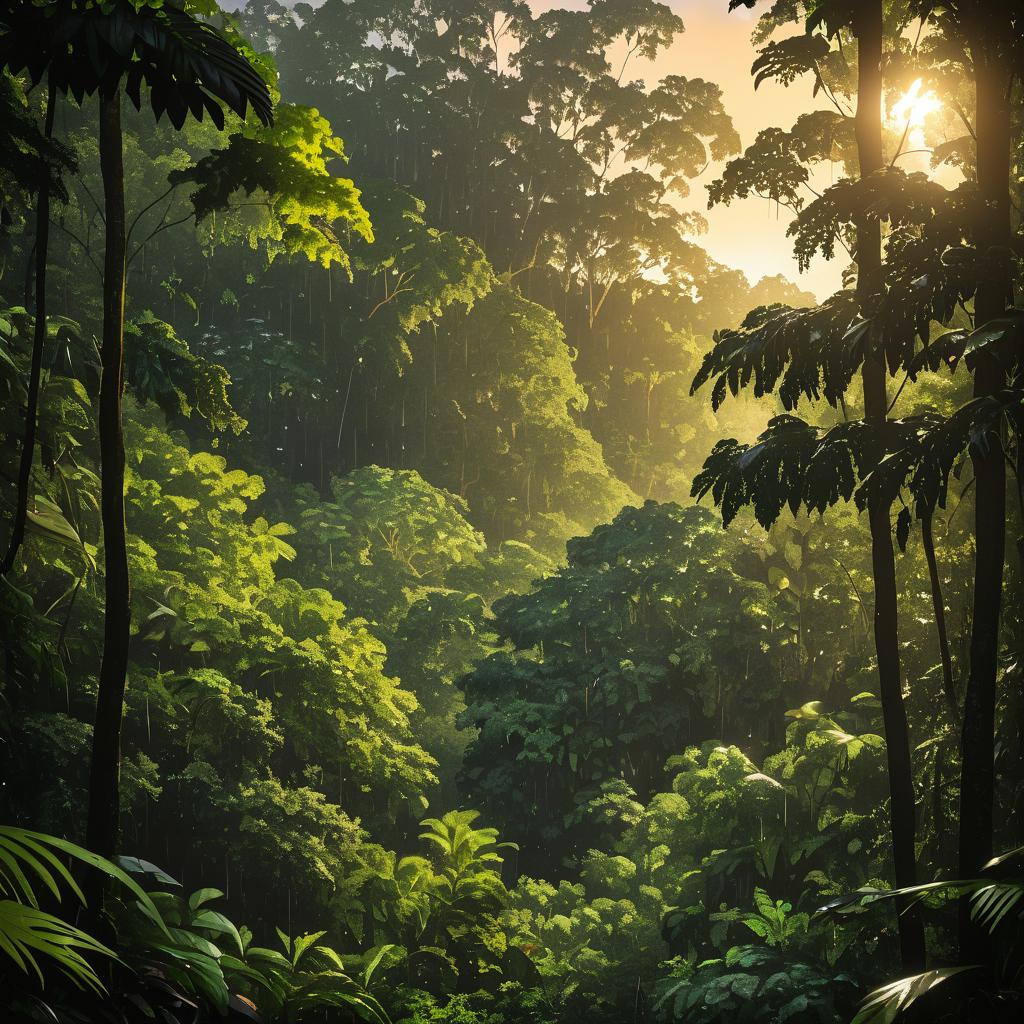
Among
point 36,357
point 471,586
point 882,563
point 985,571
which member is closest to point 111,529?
point 36,357

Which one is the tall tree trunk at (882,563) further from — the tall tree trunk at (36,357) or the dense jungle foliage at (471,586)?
the tall tree trunk at (36,357)

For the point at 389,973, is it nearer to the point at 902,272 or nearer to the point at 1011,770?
the point at 1011,770

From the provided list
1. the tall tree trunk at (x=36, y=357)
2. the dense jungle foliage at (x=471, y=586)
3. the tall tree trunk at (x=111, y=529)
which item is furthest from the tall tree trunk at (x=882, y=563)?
the tall tree trunk at (x=36, y=357)

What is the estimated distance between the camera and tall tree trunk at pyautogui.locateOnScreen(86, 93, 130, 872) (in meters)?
6.07

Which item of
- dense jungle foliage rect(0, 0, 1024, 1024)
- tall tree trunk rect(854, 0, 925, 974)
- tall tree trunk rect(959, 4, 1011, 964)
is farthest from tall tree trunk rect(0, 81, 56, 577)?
tall tree trunk rect(959, 4, 1011, 964)

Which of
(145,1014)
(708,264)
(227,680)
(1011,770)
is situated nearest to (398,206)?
(708,264)

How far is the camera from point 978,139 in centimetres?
602

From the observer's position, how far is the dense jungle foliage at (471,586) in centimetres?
559

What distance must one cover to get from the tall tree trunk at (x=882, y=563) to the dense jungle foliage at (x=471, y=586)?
3 centimetres

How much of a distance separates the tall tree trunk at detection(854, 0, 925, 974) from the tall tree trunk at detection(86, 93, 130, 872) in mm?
4167

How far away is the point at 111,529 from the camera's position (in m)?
6.23

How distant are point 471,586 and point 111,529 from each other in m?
18.2

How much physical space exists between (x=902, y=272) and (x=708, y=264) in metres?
28.8

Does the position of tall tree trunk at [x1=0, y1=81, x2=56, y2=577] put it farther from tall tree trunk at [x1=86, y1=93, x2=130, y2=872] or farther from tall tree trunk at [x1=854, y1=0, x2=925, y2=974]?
tall tree trunk at [x1=854, y1=0, x2=925, y2=974]
